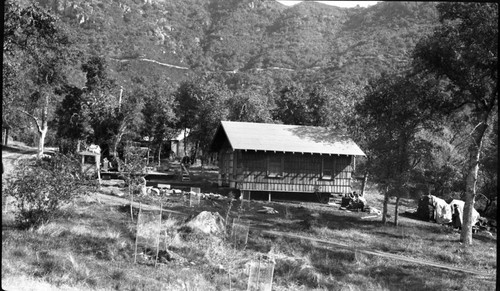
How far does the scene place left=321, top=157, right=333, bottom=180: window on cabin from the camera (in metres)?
28.6

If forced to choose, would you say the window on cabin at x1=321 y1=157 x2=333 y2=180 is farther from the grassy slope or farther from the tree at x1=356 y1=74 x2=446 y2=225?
the grassy slope

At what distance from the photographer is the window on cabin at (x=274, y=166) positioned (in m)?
27.7

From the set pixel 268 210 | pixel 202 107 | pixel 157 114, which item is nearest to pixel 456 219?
pixel 268 210

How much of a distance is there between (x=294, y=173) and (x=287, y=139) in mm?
2076

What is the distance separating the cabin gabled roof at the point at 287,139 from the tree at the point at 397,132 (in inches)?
220

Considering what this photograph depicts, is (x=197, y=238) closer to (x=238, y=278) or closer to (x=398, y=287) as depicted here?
(x=238, y=278)

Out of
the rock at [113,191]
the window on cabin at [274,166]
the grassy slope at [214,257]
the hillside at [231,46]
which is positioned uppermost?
the hillside at [231,46]

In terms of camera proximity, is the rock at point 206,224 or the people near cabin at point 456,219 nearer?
the rock at point 206,224

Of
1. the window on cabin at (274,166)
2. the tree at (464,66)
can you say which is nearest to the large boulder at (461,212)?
the tree at (464,66)

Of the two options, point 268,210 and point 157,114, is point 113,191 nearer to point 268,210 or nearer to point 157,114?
point 268,210

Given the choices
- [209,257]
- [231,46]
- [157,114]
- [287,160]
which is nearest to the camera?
[209,257]

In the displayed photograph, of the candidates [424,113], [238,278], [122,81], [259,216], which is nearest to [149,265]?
[238,278]

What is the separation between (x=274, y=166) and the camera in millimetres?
27781

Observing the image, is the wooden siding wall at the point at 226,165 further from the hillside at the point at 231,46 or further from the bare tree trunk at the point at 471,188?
the bare tree trunk at the point at 471,188
